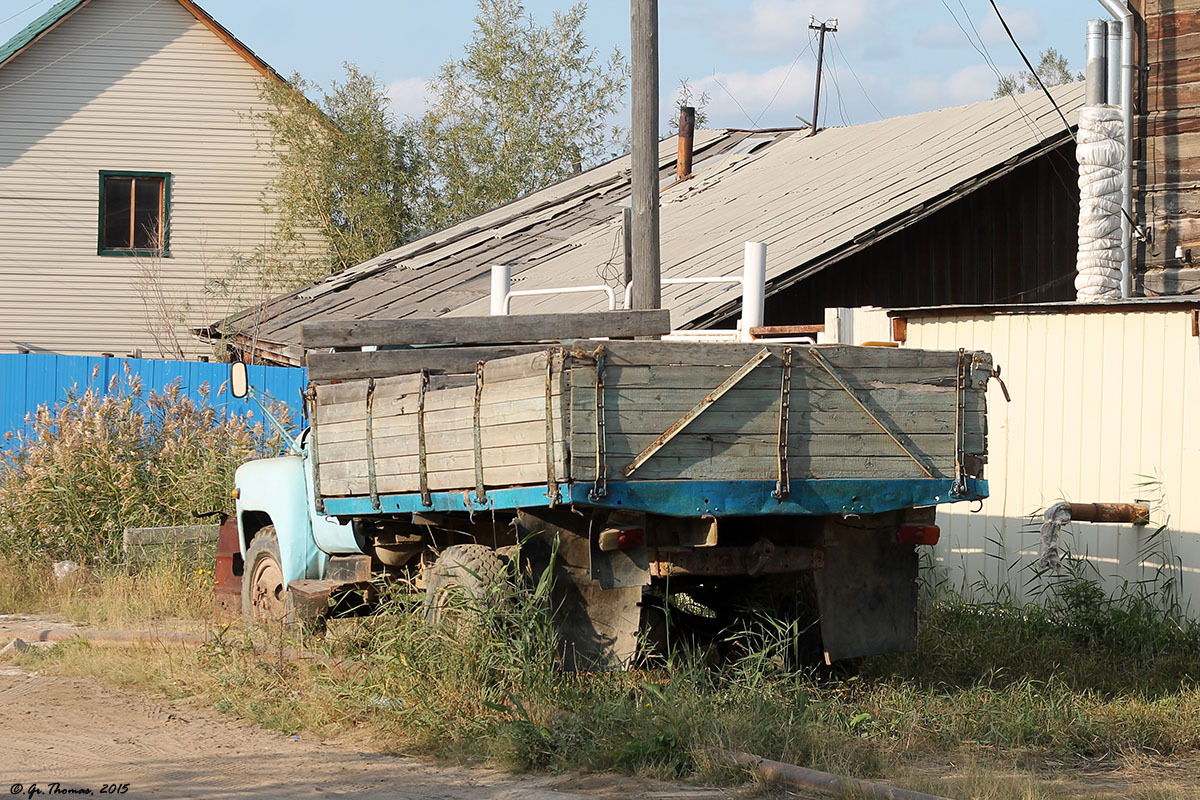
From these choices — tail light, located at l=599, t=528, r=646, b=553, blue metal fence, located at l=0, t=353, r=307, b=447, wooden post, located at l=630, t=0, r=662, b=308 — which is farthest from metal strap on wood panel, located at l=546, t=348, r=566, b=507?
blue metal fence, located at l=0, t=353, r=307, b=447

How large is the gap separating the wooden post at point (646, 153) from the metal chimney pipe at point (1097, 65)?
4.28 meters

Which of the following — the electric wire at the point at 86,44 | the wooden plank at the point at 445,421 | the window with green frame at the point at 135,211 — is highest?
the electric wire at the point at 86,44

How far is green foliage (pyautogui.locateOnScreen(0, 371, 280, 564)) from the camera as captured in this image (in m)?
12.9

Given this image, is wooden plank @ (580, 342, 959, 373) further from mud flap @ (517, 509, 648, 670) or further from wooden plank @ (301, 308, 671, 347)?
wooden plank @ (301, 308, 671, 347)

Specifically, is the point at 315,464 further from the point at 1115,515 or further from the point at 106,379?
the point at 106,379

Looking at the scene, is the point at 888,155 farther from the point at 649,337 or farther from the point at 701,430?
the point at 701,430

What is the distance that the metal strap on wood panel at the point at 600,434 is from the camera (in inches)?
248

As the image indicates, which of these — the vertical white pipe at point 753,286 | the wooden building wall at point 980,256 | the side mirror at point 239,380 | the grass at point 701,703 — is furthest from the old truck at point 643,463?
the wooden building wall at point 980,256

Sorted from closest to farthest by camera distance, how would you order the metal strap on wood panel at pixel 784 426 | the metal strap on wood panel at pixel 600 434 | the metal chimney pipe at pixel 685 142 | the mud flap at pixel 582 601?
the metal strap on wood panel at pixel 600 434 → the metal strap on wood panel at pixel 784 426 → the mud flap at pixel 582 601 → the metal chimney pipe at pixel 685 142

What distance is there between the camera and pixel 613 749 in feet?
20.0

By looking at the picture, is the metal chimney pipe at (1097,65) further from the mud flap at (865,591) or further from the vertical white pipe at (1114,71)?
the mud flap at (865,591)

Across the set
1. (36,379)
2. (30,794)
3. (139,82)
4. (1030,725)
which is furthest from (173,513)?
(139,82)

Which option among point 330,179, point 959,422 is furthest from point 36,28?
point 959,422

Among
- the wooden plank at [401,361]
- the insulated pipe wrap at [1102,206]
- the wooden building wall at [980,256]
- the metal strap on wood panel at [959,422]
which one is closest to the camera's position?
the metal strap on wood panel at [959,422]
